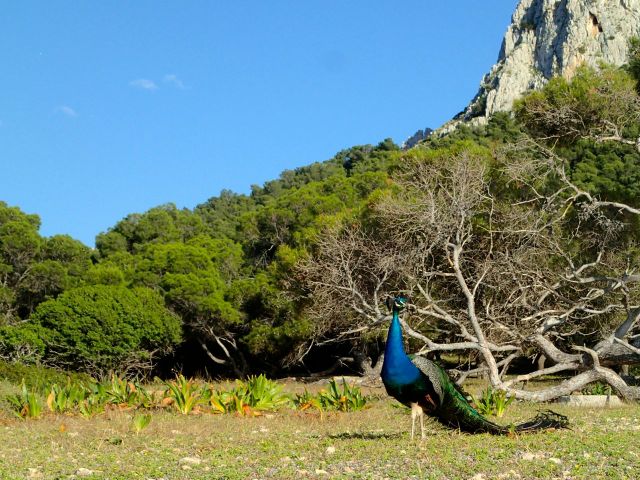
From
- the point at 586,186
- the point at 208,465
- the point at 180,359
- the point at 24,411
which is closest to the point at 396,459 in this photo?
the point at 208,465

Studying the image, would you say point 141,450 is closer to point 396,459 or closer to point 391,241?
point 396,459

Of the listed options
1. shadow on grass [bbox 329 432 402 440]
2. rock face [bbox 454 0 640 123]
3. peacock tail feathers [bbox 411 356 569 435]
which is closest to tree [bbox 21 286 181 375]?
shadow on grass [bbox 329 432 402 440]

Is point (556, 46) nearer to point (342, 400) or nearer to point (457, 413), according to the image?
point (342, 400)

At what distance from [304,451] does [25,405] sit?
5286 millimetres

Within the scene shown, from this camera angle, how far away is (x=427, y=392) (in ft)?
22.9

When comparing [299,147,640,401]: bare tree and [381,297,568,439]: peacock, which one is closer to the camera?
[381,297,568,439]: peacock

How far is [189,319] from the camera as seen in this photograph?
28781 millimetres

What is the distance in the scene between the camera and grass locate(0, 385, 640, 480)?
18.5 ft

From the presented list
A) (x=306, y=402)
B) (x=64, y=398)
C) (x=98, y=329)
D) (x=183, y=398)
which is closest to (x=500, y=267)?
(x=306, y=402)

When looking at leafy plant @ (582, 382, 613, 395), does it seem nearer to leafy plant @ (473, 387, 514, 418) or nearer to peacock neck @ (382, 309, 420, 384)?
leafy plant @ (473, 387, 514, 418)

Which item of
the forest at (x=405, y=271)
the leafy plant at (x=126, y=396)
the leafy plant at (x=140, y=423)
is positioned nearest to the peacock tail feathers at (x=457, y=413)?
the leafy plant at (x=140, y=423)

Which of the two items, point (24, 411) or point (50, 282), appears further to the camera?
point (50, 282)

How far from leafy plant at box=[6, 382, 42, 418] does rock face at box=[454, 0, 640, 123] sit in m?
65.5

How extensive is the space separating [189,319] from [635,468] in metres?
24.4
